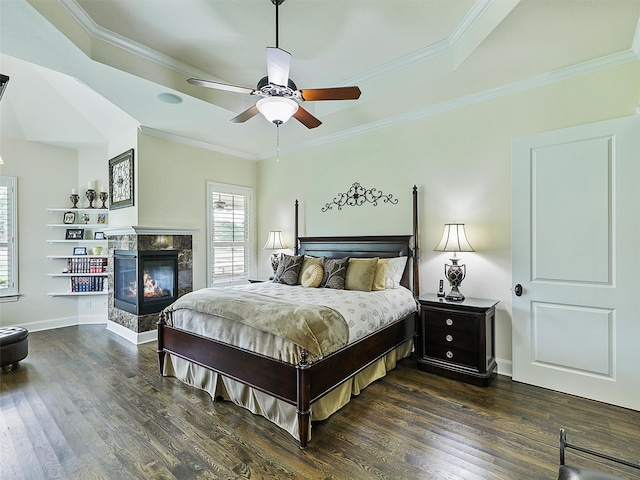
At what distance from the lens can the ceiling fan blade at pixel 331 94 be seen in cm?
241

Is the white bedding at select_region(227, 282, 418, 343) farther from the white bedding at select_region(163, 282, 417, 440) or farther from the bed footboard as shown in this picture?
the bed footboard

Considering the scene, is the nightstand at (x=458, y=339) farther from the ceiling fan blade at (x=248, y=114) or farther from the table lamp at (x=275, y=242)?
the table lamp at (x=275, y=242)

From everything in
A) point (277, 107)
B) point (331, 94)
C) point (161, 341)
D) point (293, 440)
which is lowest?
point (293, 440)

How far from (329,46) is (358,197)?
2004mm

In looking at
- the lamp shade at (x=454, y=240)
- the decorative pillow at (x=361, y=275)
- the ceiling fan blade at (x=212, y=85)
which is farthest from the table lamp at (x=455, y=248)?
the ceiling fan blade at (x=212, y=85)

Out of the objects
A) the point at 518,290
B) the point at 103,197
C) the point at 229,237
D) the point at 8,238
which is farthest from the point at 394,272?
the point at 8,238

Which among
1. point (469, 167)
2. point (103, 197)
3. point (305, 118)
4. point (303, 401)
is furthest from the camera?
point (103, 197)

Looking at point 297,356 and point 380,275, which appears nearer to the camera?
point 297,356

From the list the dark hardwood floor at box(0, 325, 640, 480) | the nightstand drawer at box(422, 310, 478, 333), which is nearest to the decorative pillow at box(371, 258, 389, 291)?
the nightstand drawer at box(422, 310, 478, 333)

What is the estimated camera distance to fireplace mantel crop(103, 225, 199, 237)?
171 inches

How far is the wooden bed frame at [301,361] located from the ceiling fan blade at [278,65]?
76.7 inches

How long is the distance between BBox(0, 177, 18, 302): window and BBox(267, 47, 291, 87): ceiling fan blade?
4989 mm

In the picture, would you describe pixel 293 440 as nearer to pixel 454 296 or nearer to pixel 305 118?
pixel 454 296

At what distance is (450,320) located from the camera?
3.18m
